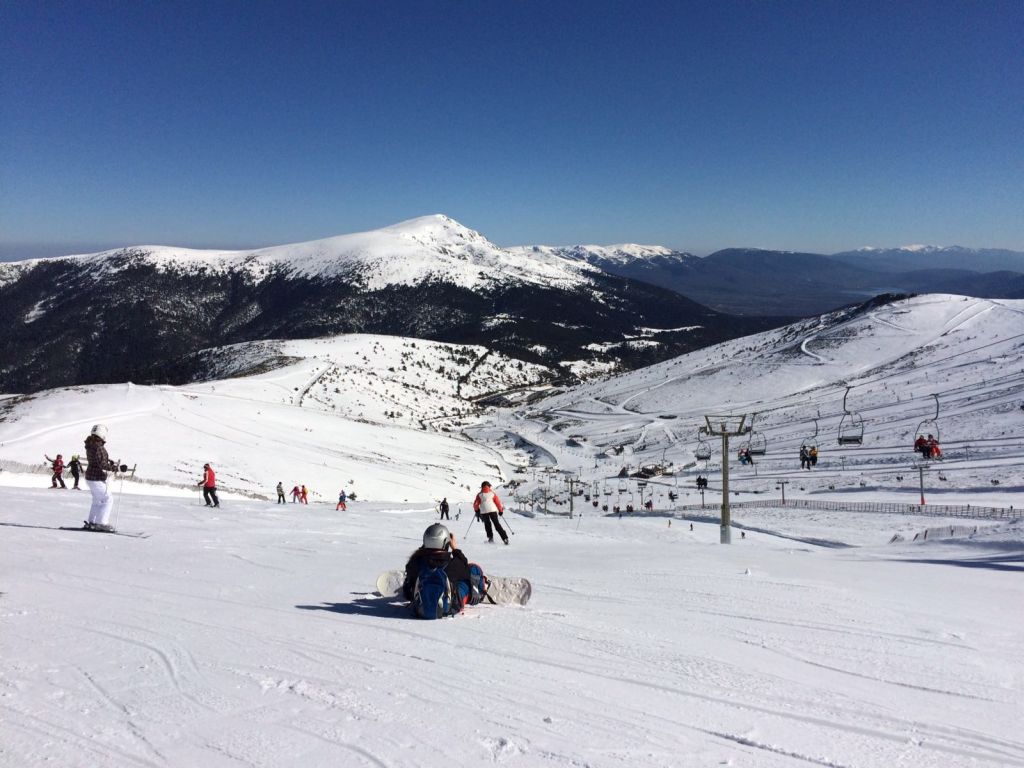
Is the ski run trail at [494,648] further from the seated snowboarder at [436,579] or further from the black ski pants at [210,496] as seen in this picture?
the black ski pants at [210,496]

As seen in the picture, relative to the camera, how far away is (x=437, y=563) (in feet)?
24.2

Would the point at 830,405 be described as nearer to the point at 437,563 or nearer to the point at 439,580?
the point at 437,563

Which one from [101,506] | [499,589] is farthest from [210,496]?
[499,589]

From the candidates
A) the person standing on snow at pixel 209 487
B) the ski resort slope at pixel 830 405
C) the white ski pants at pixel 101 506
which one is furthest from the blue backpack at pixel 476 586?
the ski resort slope at pixel 830 405

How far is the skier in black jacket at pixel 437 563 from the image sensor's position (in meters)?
7.37

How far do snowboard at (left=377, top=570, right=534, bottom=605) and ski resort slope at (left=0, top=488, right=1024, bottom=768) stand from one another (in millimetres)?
216

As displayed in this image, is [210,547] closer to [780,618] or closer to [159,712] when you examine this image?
[159,712]

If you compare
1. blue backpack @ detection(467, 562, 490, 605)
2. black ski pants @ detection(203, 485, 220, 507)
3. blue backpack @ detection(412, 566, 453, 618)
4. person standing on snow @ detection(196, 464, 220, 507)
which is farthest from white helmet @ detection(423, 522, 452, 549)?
black ski pants @ detection(203, 485, 220, 507)

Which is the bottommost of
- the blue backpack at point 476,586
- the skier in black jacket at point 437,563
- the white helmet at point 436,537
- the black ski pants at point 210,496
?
the black ski pants at point 210,496

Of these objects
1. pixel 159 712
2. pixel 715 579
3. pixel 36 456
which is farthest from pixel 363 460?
pixel 159 712

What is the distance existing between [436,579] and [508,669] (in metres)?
2.00

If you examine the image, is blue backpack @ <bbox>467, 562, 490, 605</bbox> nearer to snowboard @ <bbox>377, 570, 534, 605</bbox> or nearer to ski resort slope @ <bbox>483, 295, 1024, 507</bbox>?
snowboard @ <bbox>377, 570, 534, 605</bbox>

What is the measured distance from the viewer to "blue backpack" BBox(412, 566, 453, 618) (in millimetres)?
7184

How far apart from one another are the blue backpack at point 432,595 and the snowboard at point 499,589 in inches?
29.0
